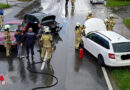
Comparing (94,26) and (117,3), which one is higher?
(117,3)

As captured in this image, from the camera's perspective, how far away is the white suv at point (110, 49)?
36.9 feet

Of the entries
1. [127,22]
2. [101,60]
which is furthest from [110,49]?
[127,22]

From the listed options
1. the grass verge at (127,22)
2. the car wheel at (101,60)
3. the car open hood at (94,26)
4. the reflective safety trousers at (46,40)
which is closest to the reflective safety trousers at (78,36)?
the car open hood at (94,26)

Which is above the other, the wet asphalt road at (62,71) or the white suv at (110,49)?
the white suv at (110,49)

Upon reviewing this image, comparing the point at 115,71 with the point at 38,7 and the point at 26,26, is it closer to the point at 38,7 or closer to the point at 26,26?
the point at 26,26

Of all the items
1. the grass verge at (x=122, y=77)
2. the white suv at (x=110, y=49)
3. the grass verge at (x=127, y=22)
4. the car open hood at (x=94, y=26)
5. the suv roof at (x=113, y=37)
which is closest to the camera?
the grass verge at (x=122, y=77)

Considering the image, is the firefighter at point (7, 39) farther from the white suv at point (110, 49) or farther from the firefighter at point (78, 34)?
the white suv at point (110, 49)

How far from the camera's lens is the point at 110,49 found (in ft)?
37.5

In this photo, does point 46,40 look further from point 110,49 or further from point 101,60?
point 110,49

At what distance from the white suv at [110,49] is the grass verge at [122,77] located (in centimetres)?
45

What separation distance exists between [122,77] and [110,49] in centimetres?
149

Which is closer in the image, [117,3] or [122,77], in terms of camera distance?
[122,77]

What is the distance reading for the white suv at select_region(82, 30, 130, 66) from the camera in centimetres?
1124

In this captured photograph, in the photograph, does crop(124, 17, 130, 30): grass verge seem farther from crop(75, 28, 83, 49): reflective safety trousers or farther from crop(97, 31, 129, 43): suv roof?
crop(97, 31, 129, 43): suv roof
